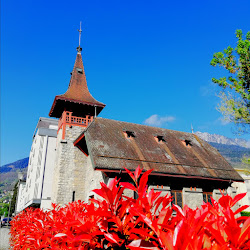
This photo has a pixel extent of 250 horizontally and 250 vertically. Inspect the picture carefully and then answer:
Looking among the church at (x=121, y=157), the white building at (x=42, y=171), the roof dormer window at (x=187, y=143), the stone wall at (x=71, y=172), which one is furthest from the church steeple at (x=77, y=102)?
the white building at (x=42, y=171)

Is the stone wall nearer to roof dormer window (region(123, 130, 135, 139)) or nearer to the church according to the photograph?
the church

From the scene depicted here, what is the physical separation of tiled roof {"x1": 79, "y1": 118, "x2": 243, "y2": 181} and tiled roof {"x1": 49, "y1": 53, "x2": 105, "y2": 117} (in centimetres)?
225

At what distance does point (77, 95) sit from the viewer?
18453 millimetres

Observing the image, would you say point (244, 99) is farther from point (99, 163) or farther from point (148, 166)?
point (99, 163)

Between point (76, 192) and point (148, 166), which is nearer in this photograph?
point (148, 166)

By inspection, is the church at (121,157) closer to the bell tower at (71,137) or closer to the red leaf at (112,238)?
the bell tower at (71,137)

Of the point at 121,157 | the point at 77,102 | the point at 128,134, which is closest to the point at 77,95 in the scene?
the point at 77,102

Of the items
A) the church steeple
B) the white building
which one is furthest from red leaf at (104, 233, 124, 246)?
the white building

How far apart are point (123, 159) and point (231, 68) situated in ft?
30.7

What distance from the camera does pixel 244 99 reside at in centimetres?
1459

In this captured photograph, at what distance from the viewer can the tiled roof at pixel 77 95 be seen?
1719 centimetres

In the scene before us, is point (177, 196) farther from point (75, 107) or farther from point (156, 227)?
point (156, 227)

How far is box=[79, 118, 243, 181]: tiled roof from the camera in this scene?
12.2m

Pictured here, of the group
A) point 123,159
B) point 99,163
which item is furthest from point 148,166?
point 99,163
